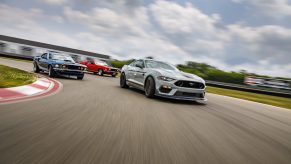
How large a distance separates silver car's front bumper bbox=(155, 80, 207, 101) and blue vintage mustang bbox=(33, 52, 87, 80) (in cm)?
629

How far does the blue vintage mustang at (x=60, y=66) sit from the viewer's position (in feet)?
42.5

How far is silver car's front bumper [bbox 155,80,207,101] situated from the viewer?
8.01 m

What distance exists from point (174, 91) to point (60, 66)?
6883 millimetres

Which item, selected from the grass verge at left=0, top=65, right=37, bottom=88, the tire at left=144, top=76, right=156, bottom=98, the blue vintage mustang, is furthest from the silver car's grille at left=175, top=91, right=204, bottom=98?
the blue vintage mustang

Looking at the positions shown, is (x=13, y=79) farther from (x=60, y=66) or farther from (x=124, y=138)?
(x=124, y=138)

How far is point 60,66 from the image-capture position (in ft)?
42.5

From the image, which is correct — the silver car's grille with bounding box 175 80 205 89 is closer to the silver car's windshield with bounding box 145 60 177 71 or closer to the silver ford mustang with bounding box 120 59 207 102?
the silver ford mustang with bounding box 120 59 207 102

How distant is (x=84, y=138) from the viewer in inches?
131

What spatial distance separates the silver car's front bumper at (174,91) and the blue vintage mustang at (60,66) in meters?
6.29

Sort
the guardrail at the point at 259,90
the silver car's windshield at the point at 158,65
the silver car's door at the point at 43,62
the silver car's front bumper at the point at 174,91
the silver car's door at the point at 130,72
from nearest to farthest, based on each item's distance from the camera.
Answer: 1. the silver car's front bumper at the point at 174,91
2. the silver car's windshield at the point at 158,65
3. the silver car's door at the point at 130,72
4. the silver car's door at the point at 43,62
5. the guardrail at the point at 259,90

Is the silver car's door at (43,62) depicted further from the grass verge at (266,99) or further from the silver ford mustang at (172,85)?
the grass verge at (266,99)

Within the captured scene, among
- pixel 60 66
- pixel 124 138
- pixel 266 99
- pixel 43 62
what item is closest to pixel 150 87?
pixel 124 138

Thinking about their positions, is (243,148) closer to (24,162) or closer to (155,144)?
(155,144)

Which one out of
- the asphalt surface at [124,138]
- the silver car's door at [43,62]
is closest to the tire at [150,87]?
the asphalt surface at [124,138]
